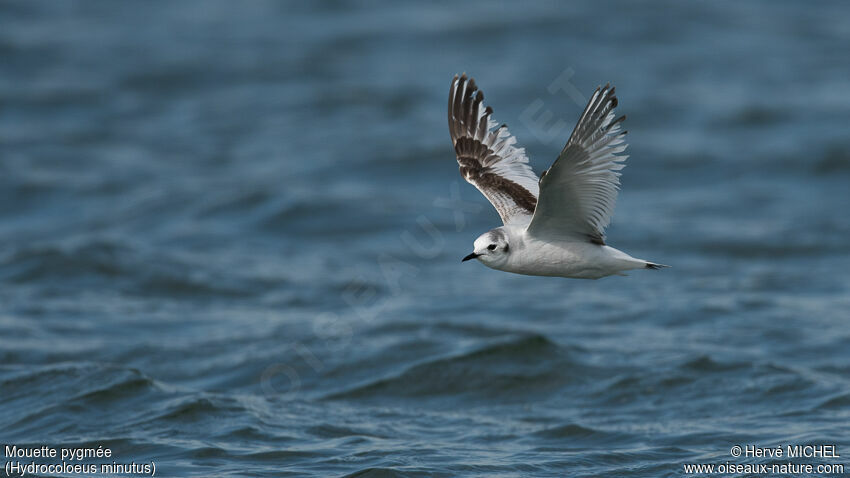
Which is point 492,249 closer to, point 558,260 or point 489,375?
point 558,260

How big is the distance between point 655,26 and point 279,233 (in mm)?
12861

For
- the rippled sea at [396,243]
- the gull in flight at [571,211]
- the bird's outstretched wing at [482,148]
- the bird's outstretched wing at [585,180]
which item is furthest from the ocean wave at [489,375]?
the bird's outstretched wing at [585,180]

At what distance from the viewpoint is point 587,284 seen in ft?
54.2

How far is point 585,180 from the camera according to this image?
8.01 meters

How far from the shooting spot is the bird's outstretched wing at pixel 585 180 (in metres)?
7.64

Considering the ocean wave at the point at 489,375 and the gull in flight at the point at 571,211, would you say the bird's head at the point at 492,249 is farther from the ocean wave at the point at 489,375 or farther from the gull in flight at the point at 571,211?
the ocean wave at the point at 489,375

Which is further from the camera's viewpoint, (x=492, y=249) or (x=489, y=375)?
(x=489, y=375)

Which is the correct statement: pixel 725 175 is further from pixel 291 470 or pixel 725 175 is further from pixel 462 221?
pixel 291 470

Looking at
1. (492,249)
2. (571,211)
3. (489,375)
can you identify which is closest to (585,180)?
(571,211)

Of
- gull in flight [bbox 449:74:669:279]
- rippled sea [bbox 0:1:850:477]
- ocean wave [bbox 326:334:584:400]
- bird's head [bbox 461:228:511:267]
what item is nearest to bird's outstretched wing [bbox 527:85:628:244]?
gull in flight [bbox 449:74:669:279]

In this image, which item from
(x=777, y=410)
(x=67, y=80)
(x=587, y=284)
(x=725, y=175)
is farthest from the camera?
(x=67, y=80)

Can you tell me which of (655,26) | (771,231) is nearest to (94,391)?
(771,231)

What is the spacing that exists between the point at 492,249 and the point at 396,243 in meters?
9.84

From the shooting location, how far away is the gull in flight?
7688 mm
